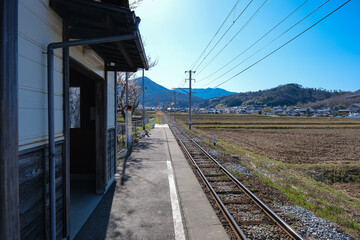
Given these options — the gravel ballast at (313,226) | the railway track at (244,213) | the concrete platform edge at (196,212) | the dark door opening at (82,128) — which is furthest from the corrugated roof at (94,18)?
the gravel ballast at (313,226)

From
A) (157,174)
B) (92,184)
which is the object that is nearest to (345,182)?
(157,174)

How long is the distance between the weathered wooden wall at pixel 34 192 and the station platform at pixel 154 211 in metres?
1.40

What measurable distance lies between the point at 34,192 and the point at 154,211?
3.12 m

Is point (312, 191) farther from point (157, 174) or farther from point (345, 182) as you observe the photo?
point (157, 174)

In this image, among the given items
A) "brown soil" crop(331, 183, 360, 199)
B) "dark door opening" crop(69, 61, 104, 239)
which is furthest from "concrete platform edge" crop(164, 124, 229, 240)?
"brown soil" crop(331, 183, 360, 199)

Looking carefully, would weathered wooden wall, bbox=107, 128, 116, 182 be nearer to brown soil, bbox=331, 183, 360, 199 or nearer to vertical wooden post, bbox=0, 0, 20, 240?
vertical wooden post, bbox=0, 0, 20, 240

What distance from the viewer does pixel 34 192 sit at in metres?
2.87

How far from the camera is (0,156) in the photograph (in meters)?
2.09

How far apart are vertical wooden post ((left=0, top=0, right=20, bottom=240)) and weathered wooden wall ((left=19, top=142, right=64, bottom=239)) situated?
35 centimetres

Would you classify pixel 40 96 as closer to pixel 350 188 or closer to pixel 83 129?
pixel 83 129

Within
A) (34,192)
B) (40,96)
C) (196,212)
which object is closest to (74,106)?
(40,96)

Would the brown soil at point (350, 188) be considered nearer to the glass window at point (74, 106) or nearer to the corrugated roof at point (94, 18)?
the corrugated roof at point (94, 18)

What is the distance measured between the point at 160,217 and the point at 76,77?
17.3ft

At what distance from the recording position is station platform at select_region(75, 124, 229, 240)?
440 cm
